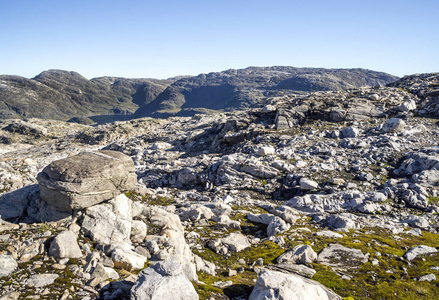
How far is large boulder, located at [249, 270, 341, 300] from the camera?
7.82 metres

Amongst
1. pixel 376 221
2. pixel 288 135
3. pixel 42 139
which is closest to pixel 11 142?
pixel 42 139

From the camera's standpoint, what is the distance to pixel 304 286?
27.0 feet

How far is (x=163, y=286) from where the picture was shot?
754 cm

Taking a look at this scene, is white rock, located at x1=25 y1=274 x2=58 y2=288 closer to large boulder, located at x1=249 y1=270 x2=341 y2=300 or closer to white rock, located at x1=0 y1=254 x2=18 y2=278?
white rock, located at x1=0 y1=254 x2=18 y2=278

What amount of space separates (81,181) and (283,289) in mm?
9792

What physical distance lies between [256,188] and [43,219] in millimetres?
20599

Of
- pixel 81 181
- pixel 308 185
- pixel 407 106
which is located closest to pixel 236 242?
pixel 81 181

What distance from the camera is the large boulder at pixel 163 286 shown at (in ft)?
24.1

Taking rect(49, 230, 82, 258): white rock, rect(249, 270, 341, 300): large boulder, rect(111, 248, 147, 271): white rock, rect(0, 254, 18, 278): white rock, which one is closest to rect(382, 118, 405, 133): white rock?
rect(249, 270, 341, 300): large boulder

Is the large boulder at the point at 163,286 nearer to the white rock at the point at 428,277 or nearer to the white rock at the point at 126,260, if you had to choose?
the white rock at the point at 126,260

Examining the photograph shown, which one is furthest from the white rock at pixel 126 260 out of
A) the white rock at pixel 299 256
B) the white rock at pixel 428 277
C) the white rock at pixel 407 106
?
the white rock at pixel 407 106

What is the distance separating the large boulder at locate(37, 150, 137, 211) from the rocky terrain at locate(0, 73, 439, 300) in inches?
2.2

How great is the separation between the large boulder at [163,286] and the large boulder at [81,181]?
5.85 m

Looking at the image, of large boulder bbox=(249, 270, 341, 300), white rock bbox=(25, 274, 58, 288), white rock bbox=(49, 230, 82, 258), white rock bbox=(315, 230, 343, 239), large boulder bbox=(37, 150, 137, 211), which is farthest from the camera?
white rock bbox=(315, 230, 343, 239)
